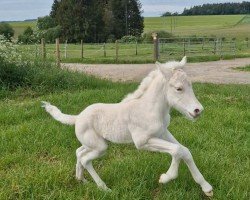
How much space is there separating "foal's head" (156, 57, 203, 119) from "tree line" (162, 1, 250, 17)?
12682 cm

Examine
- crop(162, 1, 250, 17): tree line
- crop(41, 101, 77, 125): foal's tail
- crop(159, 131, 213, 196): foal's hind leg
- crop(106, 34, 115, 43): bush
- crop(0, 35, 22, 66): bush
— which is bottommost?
crop(106, 34, 115, 43): bush

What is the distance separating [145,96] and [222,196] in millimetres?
1330

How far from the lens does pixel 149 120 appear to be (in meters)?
4.97

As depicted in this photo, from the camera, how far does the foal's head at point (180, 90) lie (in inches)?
184

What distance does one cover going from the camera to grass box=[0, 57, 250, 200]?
17.0 ft

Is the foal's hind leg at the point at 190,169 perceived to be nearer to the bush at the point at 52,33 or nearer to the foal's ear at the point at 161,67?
the foal's ear at the point at 161,67

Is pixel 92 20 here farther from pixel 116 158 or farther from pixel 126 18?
pixel 116 158

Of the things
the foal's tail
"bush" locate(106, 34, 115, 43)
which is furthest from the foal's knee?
"bush" locate(106, 34, 115, 43)

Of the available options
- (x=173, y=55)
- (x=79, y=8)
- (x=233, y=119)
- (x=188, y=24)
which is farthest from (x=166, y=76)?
(x=188, y=24)

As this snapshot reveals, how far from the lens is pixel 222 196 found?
5129 mm

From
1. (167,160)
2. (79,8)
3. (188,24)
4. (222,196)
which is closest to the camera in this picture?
(222,196)

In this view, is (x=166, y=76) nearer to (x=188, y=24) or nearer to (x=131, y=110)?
(x=131, y=110)

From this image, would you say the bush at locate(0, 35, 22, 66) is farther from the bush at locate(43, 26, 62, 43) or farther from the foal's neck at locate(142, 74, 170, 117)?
the bush at locate(43, 26, 62, 43)

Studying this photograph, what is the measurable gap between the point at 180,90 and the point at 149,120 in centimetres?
47
